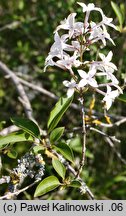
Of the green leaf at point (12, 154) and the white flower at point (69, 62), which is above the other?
the white flower at point (69, 62)

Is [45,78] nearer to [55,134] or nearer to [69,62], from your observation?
[55,134]

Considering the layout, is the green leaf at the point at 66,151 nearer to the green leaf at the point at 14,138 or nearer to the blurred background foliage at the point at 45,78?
the green leaf at the point at 14,138

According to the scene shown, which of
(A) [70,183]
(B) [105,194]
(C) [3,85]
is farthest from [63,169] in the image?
(C) [3,85]

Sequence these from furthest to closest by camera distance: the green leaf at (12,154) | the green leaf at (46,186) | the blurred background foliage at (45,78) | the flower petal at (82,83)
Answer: the blurred background foliage at (45,78) < the green leaf at (12,154) < the green leaf at (46,186) < the flower petal at (82,83)

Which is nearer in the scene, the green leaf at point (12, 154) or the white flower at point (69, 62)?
the white flower at point (69, 62)

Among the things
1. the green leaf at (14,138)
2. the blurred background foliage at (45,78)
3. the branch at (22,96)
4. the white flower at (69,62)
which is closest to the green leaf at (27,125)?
the green leaf at (14,138)

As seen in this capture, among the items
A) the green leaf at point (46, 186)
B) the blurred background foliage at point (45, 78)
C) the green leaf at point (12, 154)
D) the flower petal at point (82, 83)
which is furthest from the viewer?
the blurred background foliage at point (45, 78)

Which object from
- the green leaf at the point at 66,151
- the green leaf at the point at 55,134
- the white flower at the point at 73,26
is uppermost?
the white flower at the point at 73,26
